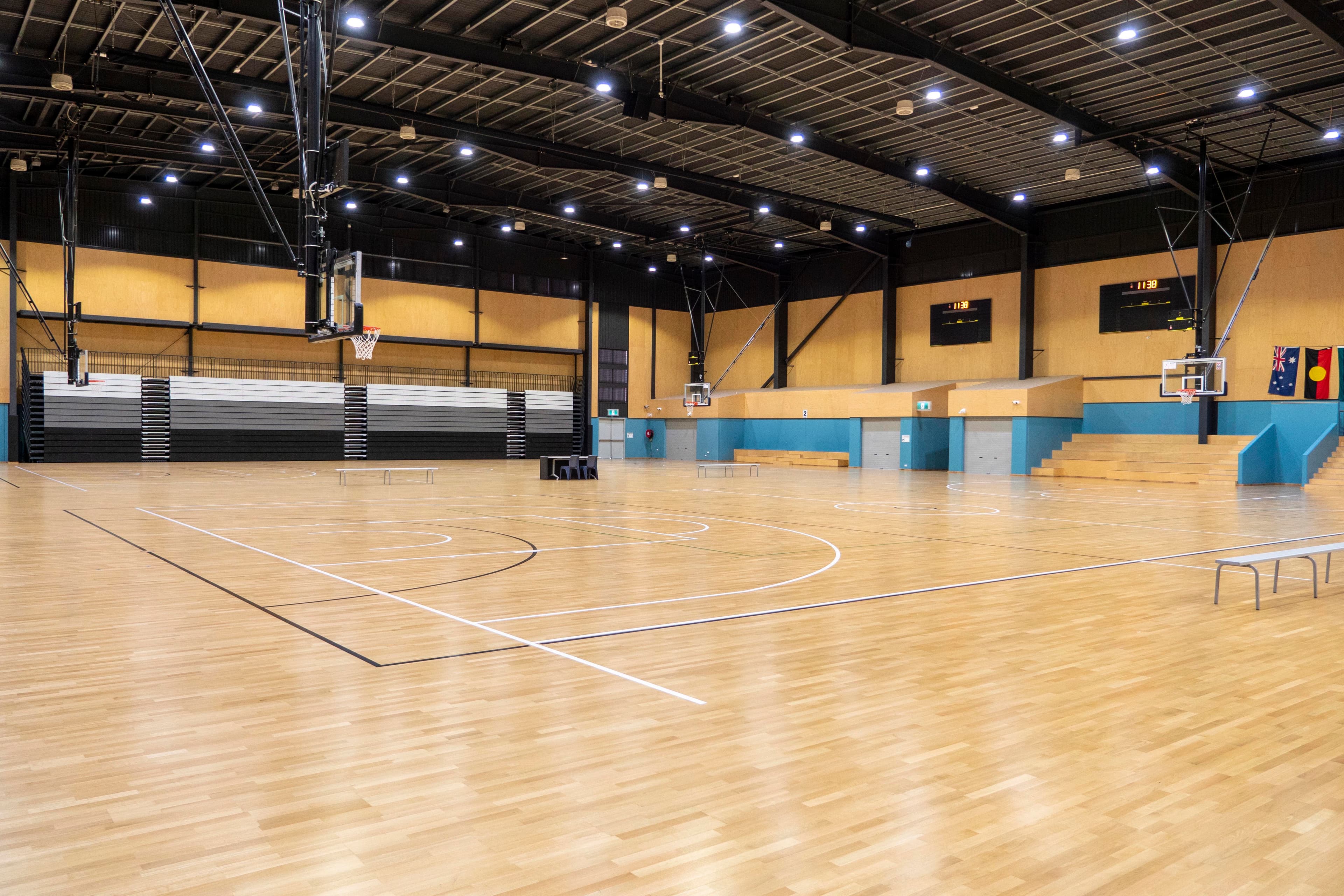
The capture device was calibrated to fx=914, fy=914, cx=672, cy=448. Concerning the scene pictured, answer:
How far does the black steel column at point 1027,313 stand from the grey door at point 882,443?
467 cm

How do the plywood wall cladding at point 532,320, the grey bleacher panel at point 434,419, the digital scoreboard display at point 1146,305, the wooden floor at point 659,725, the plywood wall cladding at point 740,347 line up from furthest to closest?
the plywood wall cladding at point 740,347 → the plywood wall cladding at point 532,320 → the grey bleacher panel at point 434,419 → the digital scoreboard display at point 1146,305 → the wooden floor at point 659,725

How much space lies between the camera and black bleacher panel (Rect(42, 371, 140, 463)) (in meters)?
29.3

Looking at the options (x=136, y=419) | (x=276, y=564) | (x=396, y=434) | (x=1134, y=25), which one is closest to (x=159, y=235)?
(x=136, y=419)

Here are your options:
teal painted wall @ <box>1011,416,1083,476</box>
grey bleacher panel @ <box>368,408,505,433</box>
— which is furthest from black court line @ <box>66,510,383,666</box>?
teal painted wall @ <box>1011,416,1083,476</box>

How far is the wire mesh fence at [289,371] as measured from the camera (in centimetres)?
3042

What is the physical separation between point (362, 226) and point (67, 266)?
33.6 feet

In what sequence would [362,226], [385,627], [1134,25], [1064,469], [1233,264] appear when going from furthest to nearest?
[362,226], [1064,469], [1233,264], [1134,25], [385,627]

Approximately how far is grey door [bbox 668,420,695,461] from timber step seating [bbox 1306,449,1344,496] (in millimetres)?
23381

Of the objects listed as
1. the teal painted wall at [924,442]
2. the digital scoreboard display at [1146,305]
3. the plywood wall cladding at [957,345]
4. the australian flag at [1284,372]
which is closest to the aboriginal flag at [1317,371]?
the australian flag at [1284,372]

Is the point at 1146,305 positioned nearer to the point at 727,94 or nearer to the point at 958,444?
the point at 958,444

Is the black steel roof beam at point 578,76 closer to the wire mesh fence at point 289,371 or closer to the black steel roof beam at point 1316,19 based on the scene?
the black steel roof beam at point 1316,19

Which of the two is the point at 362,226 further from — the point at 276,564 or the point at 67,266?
the point at 276,564

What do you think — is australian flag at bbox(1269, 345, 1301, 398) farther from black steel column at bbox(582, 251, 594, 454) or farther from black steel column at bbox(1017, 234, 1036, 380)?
black steel column at bbox(582, 251, 594, 454)

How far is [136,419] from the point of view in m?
30.7
